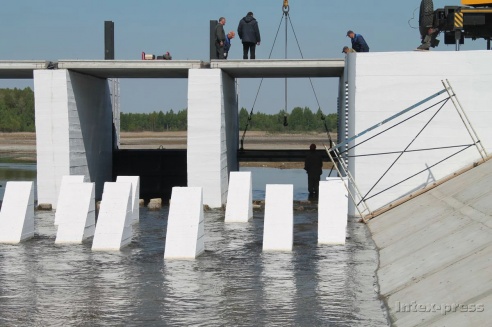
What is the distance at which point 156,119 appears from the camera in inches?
5625

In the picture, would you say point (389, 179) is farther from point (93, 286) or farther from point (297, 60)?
point (93, 286)

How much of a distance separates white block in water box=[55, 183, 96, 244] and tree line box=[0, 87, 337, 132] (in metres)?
92.6

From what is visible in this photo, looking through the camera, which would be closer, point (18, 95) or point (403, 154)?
point (403, 154)

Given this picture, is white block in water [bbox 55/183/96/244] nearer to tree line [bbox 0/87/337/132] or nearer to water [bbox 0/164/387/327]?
water [bbox 0/164/387/327]

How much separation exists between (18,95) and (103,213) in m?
115

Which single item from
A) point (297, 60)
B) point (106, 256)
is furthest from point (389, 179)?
point (106, 256)

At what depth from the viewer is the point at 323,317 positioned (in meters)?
13.1

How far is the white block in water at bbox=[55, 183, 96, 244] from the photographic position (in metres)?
20.7

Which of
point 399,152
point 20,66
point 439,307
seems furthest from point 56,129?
point 439,307

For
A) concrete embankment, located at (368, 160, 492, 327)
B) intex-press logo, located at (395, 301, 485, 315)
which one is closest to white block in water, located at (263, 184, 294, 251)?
concrete embankment, located at (368, 160, 492, 327)

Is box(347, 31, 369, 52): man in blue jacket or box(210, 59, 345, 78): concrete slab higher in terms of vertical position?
box(347, 31, 369, 52): man in blue jacket

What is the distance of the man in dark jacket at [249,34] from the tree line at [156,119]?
8266 cm

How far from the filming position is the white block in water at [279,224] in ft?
63.7

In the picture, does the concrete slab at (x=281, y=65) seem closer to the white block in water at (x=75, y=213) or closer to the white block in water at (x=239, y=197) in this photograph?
the white block in water at (x=239, y=197)
